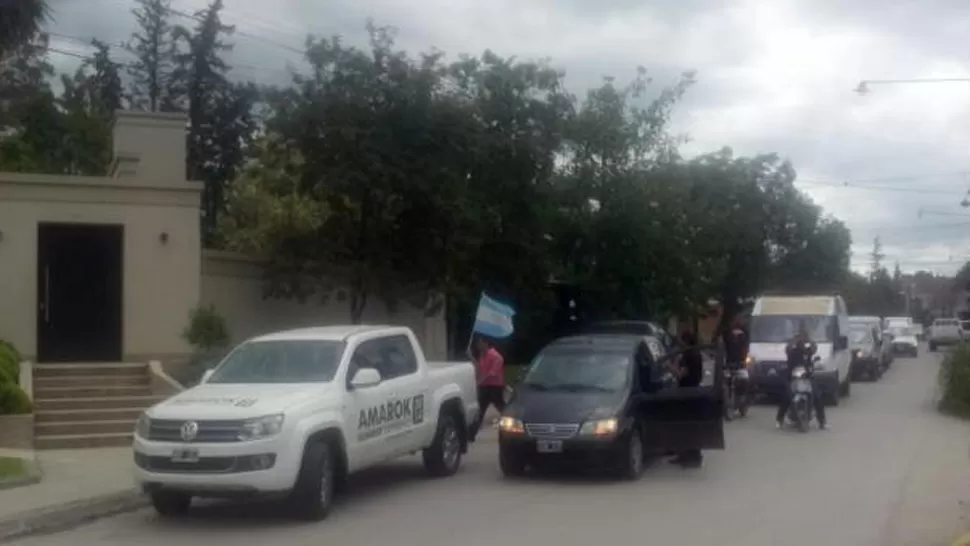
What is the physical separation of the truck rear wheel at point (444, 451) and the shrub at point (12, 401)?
6170mm

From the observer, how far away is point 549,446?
1630cm

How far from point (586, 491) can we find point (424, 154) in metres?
10.6

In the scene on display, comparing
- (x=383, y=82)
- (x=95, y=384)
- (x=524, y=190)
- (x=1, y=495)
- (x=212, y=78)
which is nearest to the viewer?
(x=1, y=495)

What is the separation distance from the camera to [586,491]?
16.0 meters

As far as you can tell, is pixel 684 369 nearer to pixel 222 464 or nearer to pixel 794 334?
pixel 222 464

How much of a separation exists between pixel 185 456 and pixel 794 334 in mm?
19277

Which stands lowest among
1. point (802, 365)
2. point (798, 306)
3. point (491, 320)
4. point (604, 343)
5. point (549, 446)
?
point (549, 446)

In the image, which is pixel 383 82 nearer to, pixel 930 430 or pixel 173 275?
pixel 173 275

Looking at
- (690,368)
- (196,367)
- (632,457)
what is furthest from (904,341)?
(632,457)

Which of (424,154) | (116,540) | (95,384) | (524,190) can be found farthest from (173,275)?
(116,540)

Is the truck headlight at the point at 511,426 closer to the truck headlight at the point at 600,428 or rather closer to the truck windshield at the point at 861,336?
the truck headlight at the point at 600,428

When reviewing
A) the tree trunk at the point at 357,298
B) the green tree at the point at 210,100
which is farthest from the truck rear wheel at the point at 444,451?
the green tree at the point at 210,100

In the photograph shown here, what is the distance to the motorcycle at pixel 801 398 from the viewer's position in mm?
23391

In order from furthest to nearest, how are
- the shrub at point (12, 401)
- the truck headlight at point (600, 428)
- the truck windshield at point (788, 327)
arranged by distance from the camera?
1. the truck windshield at point (788, 327)
2. the shrub at point (12, 401)
3. the truck headlight at point (600, 428)
